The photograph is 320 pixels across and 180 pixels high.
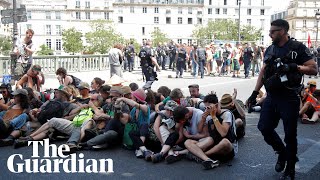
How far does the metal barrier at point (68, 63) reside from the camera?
19.0m

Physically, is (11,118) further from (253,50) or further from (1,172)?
(253,50)

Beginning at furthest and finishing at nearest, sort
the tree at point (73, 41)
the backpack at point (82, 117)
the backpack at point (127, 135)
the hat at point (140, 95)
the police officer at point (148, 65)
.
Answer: the tree at point (73, 41), the police officer at point (148, 65), the backpack at point (82, 117), the hat at point (140, 95), the backpack at point (127, 135)

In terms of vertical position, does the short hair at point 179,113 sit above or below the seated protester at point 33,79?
below

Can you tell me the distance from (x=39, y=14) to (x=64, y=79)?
350 feet

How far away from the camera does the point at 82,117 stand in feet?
27.1

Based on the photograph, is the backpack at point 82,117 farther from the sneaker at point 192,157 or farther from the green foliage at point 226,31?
the green foliage at point 226,31

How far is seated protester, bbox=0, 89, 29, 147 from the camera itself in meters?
7.98

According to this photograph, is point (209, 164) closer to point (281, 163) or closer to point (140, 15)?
point (281, 163)

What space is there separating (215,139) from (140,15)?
4059 inches

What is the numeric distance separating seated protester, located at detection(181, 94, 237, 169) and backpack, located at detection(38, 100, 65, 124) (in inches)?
116

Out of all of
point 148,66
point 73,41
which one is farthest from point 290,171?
point 73,41

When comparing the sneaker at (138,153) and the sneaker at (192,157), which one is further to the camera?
the sneaker at (138,153)

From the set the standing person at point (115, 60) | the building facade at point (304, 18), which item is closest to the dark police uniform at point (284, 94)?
the standing person at point (115, 60)

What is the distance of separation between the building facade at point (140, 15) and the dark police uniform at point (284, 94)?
329ft
